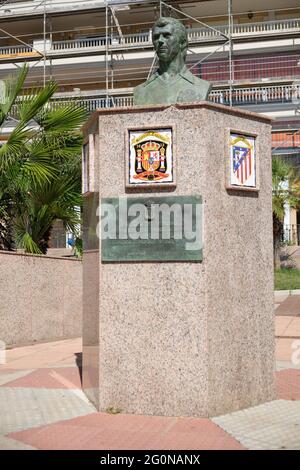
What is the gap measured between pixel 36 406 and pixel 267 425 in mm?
2013

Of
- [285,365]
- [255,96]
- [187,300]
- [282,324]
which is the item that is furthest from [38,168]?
[255,96]

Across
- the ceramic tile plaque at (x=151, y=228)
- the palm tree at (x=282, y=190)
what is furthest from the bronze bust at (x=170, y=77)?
the palm tree at (x=282, y=190)

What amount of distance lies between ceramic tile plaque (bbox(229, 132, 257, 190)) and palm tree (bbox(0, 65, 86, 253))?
558cm

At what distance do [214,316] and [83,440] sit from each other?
150 centimetres

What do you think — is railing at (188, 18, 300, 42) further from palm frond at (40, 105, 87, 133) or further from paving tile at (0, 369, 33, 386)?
paving tile at (0, 369, 33, 386)

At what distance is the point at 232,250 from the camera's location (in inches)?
219

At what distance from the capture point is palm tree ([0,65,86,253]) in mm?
10820

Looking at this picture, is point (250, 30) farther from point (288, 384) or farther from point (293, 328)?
point (288, 384)

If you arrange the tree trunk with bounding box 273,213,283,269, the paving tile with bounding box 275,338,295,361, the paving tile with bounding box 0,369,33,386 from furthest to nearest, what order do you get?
the tree trunk with bounding box 273,213,283,269 → the paving tile with bounding box 275,338,295,361 → the paving tile with bounding box 0,369,33,386

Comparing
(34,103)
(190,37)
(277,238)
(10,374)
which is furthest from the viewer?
(190,37)

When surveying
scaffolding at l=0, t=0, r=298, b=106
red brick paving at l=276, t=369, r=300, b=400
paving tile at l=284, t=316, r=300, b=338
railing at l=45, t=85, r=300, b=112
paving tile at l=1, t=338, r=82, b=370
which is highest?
scaffolding at l=0, t=0, r=298, b=106

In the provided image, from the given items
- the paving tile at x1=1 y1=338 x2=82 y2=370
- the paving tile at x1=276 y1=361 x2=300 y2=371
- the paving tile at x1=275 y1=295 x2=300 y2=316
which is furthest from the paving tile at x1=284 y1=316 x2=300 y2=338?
the paving tile at x1=1 y1=338 x2=82 y2=370

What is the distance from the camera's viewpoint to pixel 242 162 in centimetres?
572

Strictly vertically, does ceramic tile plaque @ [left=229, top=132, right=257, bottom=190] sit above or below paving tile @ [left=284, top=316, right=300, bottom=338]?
above
